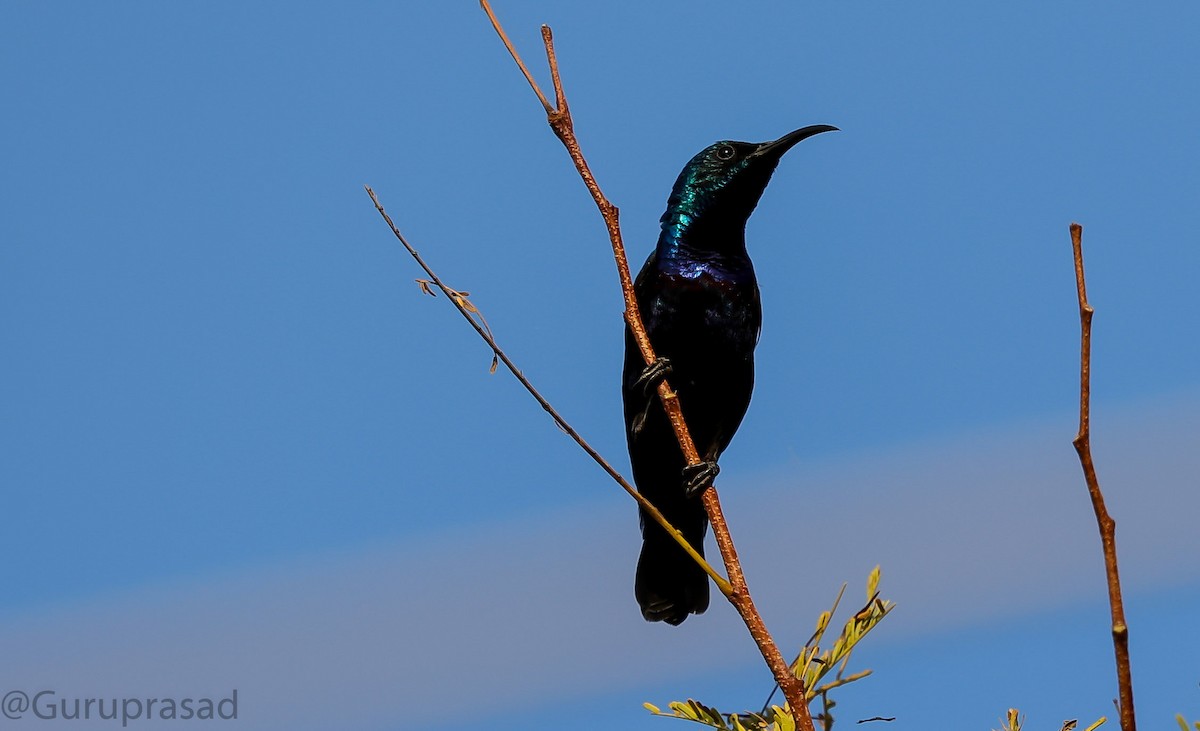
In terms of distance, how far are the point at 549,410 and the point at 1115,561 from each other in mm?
1437

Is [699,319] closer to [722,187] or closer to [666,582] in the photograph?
[722,187]

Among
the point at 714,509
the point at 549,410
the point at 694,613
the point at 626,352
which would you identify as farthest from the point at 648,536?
the point at 549,410

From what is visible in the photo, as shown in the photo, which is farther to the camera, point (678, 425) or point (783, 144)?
point (783, 144)

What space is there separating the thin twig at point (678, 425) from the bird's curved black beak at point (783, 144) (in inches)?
89.7

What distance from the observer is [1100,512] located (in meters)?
1.59

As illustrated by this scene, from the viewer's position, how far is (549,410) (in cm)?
277

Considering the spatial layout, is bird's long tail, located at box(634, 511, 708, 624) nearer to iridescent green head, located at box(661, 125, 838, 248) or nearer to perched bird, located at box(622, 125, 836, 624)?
perched bird, located at box(622, 125, 836, 624)

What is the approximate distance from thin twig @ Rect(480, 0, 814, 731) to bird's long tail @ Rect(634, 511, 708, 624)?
8.25 ft

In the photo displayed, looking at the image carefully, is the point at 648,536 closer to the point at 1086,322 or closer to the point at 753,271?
the point at 753,271

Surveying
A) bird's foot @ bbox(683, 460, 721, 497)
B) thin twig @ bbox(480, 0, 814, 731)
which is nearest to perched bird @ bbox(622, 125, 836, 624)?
bird's foot @ bbox(683, 460, 721, 497)

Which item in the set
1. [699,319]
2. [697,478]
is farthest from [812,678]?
[699,319]

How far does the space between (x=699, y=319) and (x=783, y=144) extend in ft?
2.72

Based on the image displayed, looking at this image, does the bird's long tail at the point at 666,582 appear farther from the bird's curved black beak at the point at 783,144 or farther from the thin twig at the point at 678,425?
the thin twig at the point at 678,425

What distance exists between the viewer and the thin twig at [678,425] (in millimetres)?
2359
